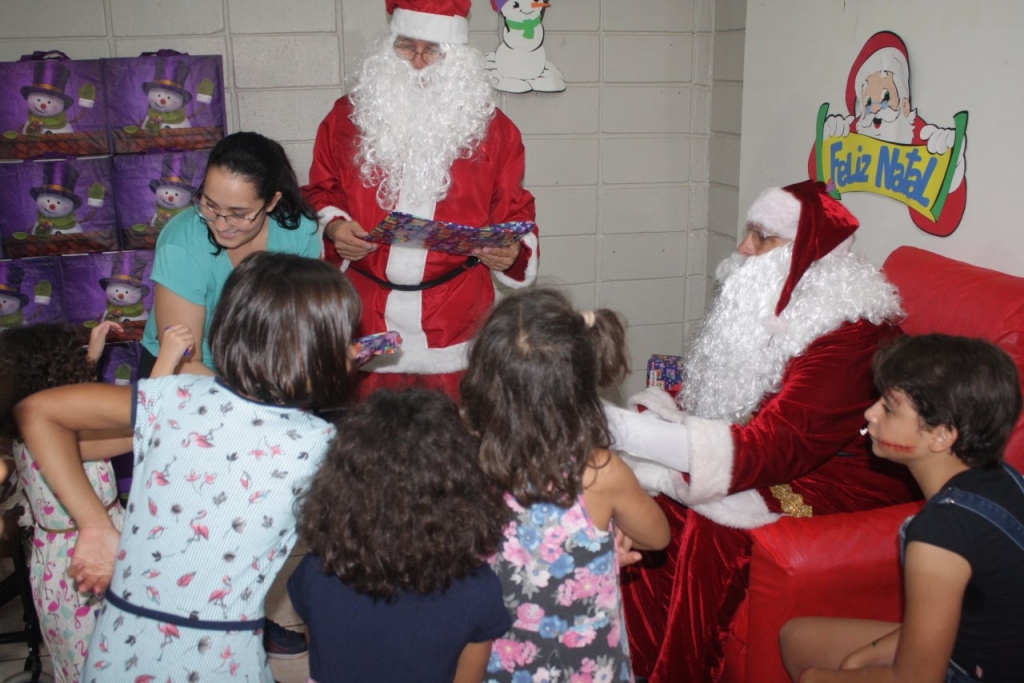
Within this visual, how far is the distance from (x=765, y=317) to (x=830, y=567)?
67 cm

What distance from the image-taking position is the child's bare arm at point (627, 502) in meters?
1.56

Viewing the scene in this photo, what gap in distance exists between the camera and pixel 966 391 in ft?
5.41

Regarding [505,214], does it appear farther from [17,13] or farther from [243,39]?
[17,13]

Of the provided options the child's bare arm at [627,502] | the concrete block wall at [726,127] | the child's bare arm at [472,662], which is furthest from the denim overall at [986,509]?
the concrete block wall at [726,127]

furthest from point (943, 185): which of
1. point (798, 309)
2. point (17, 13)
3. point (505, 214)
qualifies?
point (17, 13)

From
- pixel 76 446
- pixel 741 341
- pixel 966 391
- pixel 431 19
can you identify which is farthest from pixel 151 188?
pixel 966 391

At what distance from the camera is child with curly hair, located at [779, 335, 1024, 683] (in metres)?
1.53

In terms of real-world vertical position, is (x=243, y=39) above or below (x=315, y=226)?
above

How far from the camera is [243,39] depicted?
328cm

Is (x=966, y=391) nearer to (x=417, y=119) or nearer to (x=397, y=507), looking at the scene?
(x=397, y=507)

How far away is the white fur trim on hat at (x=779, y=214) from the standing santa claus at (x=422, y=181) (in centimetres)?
71

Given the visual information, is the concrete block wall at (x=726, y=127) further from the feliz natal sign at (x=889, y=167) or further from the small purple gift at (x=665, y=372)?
the small purple gift at (x=665, y=372)

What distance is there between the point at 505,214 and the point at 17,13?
72.9 inches

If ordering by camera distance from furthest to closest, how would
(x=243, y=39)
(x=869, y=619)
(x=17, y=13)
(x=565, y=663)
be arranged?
(x=243, y=39) < (x=17, y=13) < (x=869, y=619) < (x=565, y=663)
